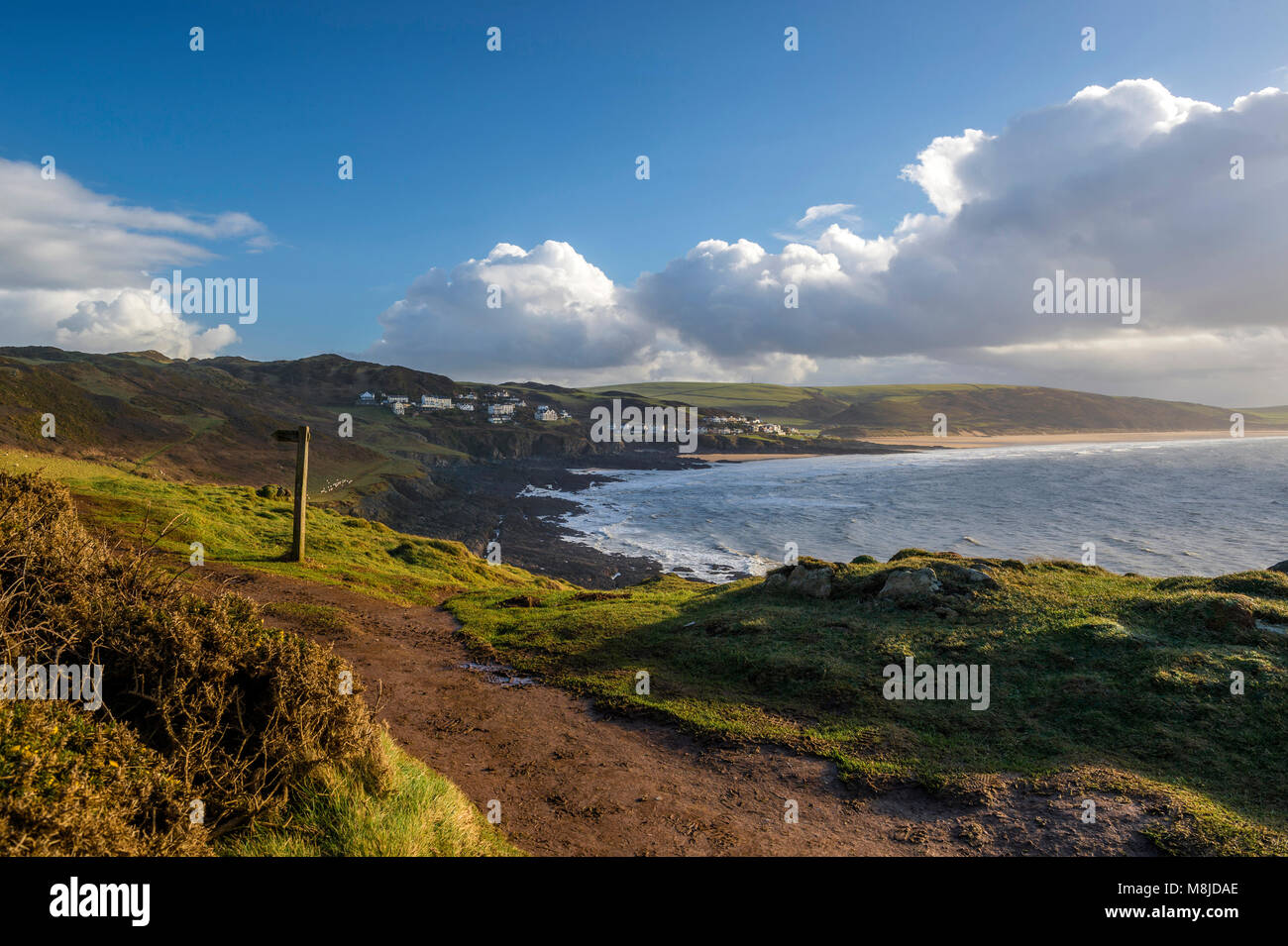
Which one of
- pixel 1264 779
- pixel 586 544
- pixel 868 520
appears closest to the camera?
pixel 1264 779

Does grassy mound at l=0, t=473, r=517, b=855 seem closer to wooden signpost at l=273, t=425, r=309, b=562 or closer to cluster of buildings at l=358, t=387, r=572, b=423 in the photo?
wooden signpost at l=273, t=425, r=309, b=562

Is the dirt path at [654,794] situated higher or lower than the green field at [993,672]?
lower

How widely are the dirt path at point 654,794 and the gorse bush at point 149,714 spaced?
1248 millimetres

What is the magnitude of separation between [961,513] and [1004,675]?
5395 cm

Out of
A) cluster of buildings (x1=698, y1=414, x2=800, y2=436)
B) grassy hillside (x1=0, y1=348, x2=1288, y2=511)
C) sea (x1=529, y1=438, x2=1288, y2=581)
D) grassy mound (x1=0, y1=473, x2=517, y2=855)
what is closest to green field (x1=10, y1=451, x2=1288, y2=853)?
grassy mound (x1=0, y1=473, x2=517, y2=855)

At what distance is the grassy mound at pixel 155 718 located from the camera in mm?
3900

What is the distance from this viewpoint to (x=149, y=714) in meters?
4.83

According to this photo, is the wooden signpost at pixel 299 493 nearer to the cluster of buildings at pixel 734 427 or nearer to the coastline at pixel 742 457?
the coastline at pixel 742 457

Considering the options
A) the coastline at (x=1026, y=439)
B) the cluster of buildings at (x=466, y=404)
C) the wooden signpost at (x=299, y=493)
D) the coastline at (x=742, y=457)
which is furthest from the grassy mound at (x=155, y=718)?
the coastline at (x=1026, y=439)

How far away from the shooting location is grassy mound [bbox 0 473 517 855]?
154 inches

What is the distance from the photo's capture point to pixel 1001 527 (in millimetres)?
51656
